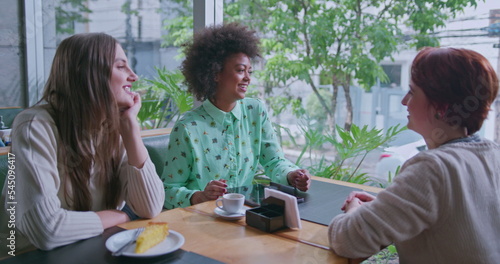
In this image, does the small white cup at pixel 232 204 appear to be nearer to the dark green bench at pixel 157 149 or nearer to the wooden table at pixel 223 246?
the wooden table at pixel 223 246

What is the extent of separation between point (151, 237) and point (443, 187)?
754mm

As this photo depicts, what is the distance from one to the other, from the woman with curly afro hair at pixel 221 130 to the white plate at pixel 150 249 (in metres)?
0.56

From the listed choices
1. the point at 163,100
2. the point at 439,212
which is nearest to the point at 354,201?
the point at 439,212

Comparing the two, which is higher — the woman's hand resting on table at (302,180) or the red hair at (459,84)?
the red hair at (459,84)

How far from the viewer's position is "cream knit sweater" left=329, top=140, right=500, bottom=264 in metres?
1.09

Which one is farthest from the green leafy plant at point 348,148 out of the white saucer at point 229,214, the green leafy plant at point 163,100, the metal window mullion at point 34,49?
the metal window mullion at point 34,49

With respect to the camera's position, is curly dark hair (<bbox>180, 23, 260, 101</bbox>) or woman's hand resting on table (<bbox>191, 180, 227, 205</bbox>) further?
curly dark hair (<bbox>180, 23, 260, 101</bbox>)

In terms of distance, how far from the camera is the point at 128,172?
5.04 ft

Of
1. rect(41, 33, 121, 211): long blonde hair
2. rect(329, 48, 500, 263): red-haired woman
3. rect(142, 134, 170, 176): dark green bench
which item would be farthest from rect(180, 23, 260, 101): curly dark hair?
rect(329, 48, 500, 263): red-haired woman

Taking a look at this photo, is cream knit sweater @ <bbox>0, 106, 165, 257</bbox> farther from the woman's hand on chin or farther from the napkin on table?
the napkin on table

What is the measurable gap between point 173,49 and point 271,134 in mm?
2138

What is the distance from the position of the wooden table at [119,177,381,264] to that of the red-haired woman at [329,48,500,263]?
9 cm

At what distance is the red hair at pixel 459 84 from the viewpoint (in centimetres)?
115

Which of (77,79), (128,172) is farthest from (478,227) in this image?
(77,79)
